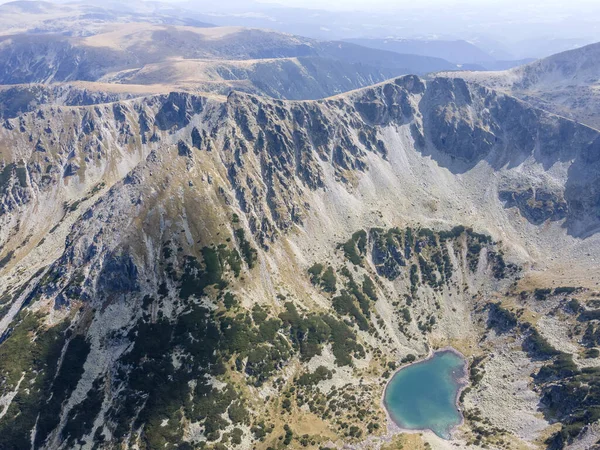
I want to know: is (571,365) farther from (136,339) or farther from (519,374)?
(136,339)

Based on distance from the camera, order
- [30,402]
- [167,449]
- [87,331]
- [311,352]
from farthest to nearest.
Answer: [311,352], [87,331], [30,402], [167,449]

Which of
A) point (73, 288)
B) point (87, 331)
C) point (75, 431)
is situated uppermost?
point (73, 288)

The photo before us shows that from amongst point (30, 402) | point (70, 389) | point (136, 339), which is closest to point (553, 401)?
point (136, 339)

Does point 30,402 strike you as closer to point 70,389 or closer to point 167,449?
point 70,389

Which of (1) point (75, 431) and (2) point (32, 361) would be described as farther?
(2) point (32, 361)

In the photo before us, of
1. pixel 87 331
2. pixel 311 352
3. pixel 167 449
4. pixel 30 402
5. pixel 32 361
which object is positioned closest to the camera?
pixel 167 449

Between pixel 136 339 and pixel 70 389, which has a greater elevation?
pixel 136 339

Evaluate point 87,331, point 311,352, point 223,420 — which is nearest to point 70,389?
point 87,331
